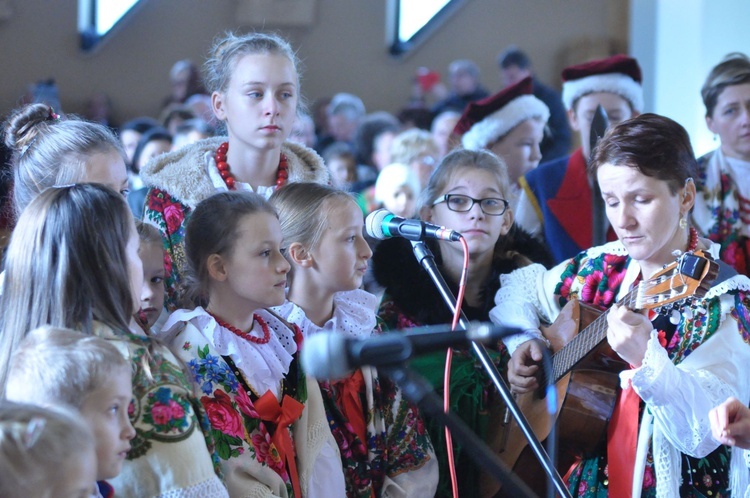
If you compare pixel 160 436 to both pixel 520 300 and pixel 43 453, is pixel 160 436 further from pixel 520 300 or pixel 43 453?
pixel 520 300

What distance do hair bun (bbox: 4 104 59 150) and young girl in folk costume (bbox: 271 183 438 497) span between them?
616 mm

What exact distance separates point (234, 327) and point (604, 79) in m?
2.00

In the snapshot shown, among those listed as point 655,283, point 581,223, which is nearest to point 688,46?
point 581,223

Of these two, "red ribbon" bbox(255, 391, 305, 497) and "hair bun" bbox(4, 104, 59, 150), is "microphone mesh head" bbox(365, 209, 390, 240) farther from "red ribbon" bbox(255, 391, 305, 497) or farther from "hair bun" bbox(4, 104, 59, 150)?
"hair bun" bbox(4, 104, 59, 150)

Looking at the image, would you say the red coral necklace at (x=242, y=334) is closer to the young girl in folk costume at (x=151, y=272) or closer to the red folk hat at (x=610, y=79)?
the young girl in folk costume at (x=151, y=272)

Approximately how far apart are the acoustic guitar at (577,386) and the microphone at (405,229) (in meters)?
0.45

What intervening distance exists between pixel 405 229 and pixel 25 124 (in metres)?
1.06

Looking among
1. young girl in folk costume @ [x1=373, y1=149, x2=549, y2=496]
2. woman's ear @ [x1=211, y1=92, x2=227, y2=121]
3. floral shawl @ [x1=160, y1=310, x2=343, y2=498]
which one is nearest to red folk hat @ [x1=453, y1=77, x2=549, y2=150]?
young girl in folk costume @ [x1=373, y1=149, x2=549, y2=496]

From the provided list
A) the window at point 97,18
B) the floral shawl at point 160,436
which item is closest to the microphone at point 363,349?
the floral shawl at point 160,436

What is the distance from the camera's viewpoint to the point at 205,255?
211 centimetres

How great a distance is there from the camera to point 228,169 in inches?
104

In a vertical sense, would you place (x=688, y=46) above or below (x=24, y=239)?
above

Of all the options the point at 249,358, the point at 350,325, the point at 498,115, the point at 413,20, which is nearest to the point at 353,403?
the point at 350,325

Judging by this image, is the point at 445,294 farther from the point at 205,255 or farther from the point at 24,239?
the point at 24,239
